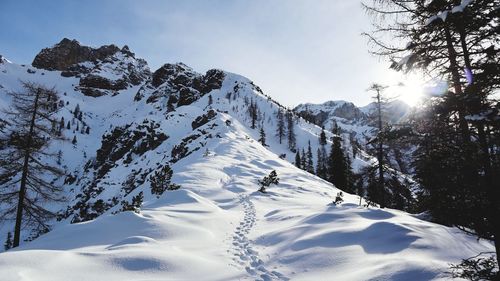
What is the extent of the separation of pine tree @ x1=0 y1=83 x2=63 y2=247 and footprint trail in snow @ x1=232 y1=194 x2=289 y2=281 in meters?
9.74

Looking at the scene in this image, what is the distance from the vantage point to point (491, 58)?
5469 mm

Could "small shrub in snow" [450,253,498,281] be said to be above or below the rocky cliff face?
below

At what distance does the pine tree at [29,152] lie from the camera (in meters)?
15.6

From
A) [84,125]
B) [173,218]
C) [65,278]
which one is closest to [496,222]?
[65,278]

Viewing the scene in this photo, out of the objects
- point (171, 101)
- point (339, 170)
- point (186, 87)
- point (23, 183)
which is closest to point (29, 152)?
point (23, 183)

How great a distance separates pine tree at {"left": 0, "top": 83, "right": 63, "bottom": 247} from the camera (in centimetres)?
1560

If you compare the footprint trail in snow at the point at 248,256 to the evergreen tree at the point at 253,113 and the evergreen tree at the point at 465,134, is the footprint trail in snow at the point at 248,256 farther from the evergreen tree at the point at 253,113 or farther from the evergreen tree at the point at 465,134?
the evergreen tree at the point at 253,113

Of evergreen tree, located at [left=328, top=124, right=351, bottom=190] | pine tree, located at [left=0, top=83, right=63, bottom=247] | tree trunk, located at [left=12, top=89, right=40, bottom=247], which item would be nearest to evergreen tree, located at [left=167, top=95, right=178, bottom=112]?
evergreen tree, located at [left=328, top=124, right=351, bottom=190]

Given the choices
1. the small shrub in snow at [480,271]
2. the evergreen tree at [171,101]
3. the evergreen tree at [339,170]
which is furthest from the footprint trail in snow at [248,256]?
the evergreen tree at [171,101]

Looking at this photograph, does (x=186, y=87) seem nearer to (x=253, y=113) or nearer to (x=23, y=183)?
(x=253, y=113)

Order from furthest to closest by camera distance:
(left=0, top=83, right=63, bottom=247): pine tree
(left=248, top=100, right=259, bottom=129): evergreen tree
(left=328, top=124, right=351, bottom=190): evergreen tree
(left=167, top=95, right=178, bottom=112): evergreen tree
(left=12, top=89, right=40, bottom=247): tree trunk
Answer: (left=167, top=95, right=178, bottom=112): evergreen tree, (left=248, top=100, right=259, bottom=129): evergreen tree, (left=328, top=124, right=351, bottom=190): evergreen tree, (left=0, top=83, right=63, bottom=247): pine tree, (left=12, top=89, right=40, bottom=247): tree trunk

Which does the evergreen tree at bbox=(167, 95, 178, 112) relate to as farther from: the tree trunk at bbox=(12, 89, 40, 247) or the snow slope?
the snow slope

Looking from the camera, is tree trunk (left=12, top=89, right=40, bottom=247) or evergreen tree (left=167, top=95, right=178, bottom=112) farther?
evergreen tree (left=167, top=95, right=178, bottom=112)

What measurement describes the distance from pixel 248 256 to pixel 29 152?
42.6 ft
